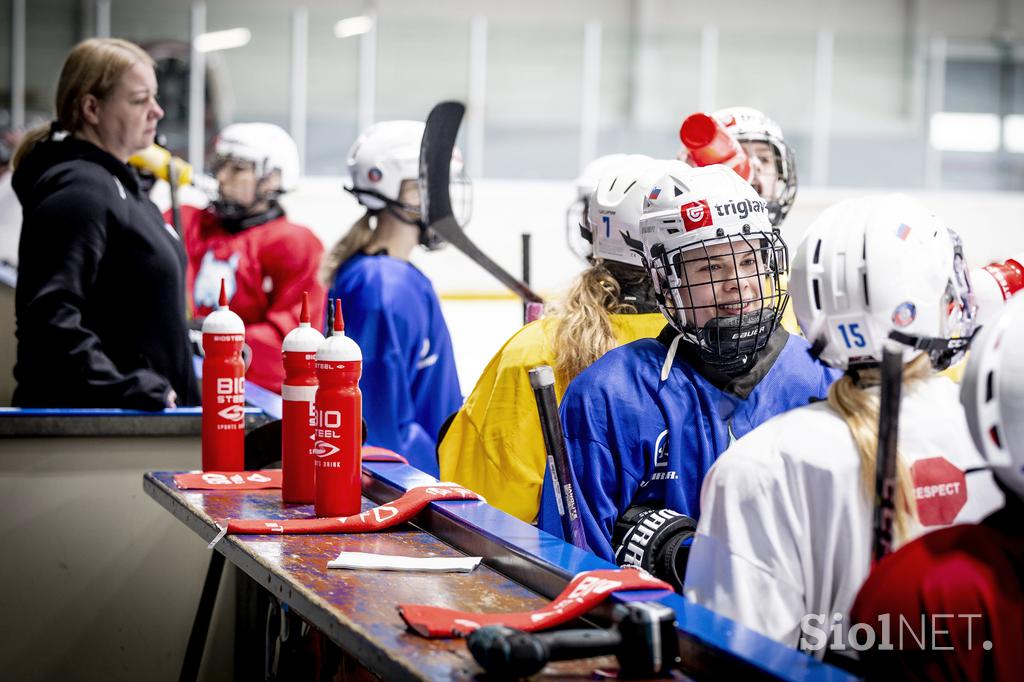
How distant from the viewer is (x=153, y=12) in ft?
28.9

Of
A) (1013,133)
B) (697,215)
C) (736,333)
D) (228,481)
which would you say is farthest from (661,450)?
(1013,133)

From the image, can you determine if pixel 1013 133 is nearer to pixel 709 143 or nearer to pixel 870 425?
pixel 709 143

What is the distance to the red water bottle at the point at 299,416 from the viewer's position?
72.9 inches

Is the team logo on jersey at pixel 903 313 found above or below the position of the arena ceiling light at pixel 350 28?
below

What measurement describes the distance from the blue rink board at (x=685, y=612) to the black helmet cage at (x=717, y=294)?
1.24 feet

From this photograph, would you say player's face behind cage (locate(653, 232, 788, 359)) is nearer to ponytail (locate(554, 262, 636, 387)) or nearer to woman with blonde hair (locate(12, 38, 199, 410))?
ponytail (locate(554, 262, 636, 387))

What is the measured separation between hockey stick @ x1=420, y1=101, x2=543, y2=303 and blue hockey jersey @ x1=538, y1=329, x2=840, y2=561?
3.05 feet

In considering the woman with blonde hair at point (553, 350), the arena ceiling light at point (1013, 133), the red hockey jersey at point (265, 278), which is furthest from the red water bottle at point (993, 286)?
the arena ceiling light at point (1013, 133)

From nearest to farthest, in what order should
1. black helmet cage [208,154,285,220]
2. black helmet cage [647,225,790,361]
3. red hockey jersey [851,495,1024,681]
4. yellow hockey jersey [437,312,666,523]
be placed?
red hockey jersey [851,495,1024,681], black helmet cage [647,225,790,361], yellow hockey jersey [437,312,666,523], black helmet cage [208,154,285,220]

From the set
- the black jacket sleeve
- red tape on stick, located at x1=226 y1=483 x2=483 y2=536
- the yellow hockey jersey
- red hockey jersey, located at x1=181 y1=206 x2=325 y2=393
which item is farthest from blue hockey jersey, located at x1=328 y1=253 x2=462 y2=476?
red tape on stick, located at x1=226 y1=483 x2=483 y2=536

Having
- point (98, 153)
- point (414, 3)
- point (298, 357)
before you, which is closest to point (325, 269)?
point (98, 153)

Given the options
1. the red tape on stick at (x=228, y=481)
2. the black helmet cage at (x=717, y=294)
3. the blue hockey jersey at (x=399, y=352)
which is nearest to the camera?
the black helmet cage at (x=717, y=294)

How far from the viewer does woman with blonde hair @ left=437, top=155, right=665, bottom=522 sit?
2.14m

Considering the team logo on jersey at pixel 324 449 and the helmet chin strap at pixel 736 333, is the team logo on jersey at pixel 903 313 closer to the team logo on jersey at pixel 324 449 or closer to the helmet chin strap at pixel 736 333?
the helmet chin strap at pixel 736 333
